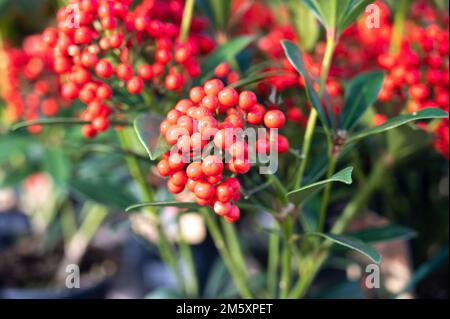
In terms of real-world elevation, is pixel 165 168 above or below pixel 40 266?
above

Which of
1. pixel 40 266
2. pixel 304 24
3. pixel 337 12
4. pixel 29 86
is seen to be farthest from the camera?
pixel 40 266

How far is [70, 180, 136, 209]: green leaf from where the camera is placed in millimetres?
801

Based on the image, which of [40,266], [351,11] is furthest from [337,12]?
[40,266]

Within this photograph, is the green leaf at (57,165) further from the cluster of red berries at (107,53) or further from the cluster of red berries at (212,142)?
the cluster of red berries at (212,142)

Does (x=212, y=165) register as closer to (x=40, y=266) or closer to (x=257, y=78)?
(x=257, y=78)

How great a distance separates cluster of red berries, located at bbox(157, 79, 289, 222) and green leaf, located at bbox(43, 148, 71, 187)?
56 cm

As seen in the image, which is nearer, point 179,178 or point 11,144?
point 179,178

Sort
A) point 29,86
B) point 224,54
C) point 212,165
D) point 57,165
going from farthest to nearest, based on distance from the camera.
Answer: point 29,86
point 57,165
point 224,54
point 212,165

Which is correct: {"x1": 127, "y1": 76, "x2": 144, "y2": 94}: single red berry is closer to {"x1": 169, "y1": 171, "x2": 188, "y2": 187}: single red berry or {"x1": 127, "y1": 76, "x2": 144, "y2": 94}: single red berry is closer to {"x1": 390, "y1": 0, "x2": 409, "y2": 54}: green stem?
{"x1": 169, "y1": 171, "x2": 188, "y2": 187}: single red berry

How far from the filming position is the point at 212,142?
0.46 m

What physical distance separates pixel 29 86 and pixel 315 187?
2.72 ft

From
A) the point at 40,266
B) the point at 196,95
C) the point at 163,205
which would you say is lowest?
the point at 40,266

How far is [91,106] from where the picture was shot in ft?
1.89
